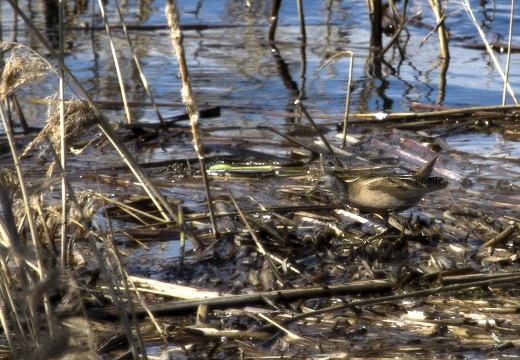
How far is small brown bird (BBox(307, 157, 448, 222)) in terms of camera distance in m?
3.96

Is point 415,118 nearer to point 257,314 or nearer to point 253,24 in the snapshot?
A: point 257,314

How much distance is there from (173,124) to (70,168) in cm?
102

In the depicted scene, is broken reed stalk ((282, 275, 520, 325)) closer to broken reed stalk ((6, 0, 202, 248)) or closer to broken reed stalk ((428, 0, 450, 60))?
broken reed stalk ((6, 0, 202, 248))

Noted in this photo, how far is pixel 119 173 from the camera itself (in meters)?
5.43

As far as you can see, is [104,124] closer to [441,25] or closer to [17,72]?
[17,72]

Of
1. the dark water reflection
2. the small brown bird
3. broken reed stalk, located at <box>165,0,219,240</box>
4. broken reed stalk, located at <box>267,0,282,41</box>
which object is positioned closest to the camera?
broken reed stalk, located at <box>165,0,219,240</box>

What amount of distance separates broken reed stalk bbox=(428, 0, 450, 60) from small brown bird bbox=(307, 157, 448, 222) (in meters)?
3.28

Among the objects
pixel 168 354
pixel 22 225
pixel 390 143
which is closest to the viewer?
pixel 168 354

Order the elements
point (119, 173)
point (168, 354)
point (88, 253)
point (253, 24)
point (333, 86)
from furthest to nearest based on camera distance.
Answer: point (253, 24) → point (333, 86) → point (119, 173) → point (88, 253) → point (168, 354)

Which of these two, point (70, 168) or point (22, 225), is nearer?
point (22, 225)

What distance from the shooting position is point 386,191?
157 inches

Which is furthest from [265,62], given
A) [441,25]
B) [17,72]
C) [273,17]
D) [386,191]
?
[17,72]

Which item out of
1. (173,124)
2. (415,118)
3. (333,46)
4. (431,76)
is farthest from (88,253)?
(333,46)

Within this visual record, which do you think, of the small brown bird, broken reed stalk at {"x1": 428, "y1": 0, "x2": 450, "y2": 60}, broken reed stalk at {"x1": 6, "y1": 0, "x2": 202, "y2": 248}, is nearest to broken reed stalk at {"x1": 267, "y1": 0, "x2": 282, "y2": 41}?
broken reed stalk at {"x1": 428, "y1": 0, "x2": 450, "y2": 60}
